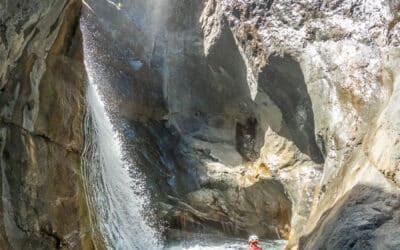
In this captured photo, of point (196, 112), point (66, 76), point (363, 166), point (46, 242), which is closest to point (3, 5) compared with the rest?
point (66, 76)

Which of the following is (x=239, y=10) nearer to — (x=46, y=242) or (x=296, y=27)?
(x=296, y=27)

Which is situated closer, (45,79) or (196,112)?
(45,79)

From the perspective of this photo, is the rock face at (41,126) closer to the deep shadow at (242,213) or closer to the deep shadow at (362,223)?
the deep shadow at (242,213)

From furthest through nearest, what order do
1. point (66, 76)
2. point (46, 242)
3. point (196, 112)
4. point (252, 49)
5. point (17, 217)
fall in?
point (196, 112) → point (252, 49) → point (66, 76) → point (46, 242) → point (17, 217)

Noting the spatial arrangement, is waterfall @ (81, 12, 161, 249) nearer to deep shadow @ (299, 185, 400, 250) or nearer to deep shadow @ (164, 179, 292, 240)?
deep shadow @ (164, 179, 292, 240)

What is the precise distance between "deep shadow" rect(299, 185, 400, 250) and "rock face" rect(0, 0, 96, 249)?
3.73 m

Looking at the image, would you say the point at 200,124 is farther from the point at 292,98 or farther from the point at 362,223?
the point at 362,223

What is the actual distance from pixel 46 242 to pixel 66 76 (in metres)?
2.66

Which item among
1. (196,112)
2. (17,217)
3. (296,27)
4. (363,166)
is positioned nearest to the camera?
(363,166)

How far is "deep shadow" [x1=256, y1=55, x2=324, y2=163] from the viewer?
8.54m

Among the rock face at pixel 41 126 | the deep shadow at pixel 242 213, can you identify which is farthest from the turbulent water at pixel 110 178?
the rock face at pixel 41 126

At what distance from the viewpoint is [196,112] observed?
450 inches

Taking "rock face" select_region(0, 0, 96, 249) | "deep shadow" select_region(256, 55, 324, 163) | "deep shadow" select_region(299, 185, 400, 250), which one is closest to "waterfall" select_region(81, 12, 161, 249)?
"rock face" select_region(0, 0, 96, 249)

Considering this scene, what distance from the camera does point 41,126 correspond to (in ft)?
22.7
